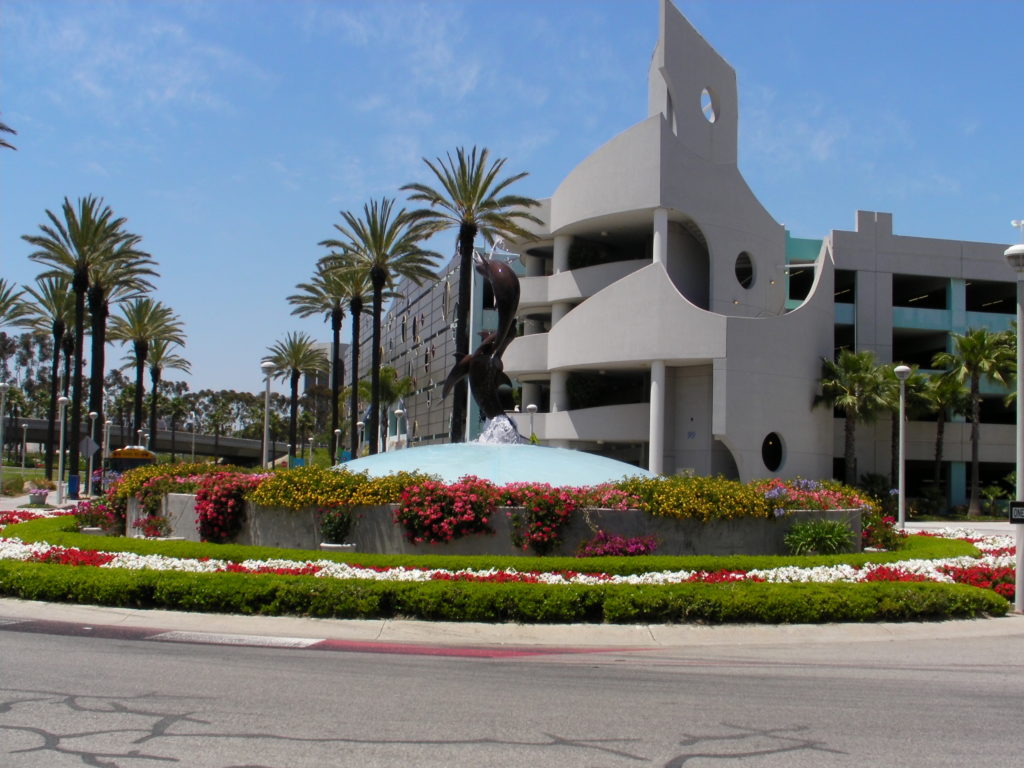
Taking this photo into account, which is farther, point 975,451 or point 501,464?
Answer: point 975,451

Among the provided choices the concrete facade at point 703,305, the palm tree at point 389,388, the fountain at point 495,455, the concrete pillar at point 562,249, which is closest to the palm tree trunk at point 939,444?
the concrete facade at point 703,305

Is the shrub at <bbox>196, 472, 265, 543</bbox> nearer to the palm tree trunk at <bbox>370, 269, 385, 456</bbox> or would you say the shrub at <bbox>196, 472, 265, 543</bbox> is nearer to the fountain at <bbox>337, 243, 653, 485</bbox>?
the fountain at <bbox>337, 243, 653, 485</bbox>

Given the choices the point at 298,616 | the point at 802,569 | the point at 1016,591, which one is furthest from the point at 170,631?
the point at 1016,591

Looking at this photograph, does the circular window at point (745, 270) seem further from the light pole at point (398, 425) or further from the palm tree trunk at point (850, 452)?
the light pole at point (398, 425)

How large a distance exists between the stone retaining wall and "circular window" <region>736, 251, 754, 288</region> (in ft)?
103

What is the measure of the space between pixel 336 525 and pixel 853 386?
1358 inches

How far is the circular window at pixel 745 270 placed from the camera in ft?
161

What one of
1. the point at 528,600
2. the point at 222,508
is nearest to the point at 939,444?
the point at 222,508

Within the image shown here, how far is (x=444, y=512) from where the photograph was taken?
18.0m

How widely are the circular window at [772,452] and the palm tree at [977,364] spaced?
10.8 metres

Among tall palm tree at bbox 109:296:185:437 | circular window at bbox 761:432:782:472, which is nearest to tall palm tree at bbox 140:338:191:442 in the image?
tall palm tree at bbox 109:296:185:437

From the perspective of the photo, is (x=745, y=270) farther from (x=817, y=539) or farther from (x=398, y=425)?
(x=398, y=425)

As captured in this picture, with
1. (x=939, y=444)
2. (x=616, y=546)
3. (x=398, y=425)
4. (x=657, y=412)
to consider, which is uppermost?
(x=657, y=412)

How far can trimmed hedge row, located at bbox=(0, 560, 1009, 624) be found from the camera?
1380 cm
